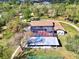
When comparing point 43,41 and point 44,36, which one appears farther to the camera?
point 44,36

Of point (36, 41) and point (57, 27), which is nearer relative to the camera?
point (36, 41)

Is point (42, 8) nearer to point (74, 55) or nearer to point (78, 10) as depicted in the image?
point (78, 10)

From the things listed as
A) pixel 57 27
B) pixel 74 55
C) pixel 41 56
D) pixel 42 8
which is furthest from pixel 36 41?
pixel 42 8

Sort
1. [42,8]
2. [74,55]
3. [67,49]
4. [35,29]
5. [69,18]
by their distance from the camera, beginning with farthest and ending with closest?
[42,8] < [69,18] < [35,29] < [67,49] < [74,55]

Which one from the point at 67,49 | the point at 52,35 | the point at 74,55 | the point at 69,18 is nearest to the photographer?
the point at 74,55

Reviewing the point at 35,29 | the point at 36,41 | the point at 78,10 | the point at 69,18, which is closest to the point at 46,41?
the point at 36,41

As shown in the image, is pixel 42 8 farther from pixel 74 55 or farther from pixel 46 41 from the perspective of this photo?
pixel 74 55
